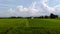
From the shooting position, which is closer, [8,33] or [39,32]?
Result: [8,33]

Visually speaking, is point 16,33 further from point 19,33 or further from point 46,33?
point 46,33

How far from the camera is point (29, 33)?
61.7 ft

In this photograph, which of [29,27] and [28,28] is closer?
[28,28]

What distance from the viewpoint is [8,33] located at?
1814cm

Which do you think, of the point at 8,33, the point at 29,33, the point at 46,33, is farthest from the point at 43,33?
the point at 8,33

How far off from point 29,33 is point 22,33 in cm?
89

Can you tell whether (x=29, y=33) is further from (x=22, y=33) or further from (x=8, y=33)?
(x=8, y=33)

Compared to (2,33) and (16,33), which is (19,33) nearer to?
(16,33)

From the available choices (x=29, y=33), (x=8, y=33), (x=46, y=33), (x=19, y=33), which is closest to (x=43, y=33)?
(x=46, y=33)

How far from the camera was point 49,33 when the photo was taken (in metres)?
19.1

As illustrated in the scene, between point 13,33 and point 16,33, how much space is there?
391 millimetres

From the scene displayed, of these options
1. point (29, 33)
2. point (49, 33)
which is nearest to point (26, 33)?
point (29, 33)

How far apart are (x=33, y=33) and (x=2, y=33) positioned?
3.89 meters

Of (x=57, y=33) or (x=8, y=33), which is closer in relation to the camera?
(x=8, y=33)
